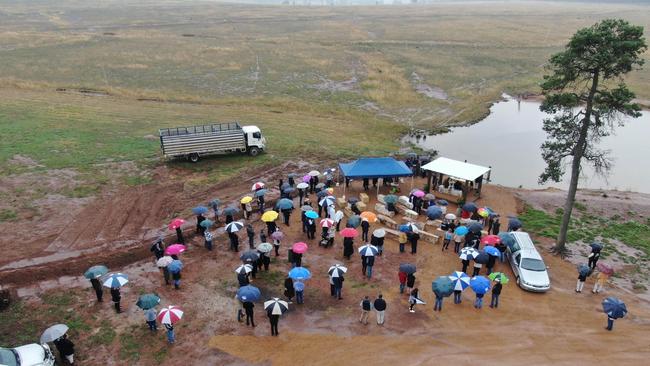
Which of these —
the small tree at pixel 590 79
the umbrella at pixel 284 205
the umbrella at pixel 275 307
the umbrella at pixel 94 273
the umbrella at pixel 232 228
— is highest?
the small tree at pixel 590 79

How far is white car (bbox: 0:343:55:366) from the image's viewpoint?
13570 millimetres

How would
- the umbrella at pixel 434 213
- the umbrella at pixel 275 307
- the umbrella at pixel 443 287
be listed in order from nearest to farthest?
the umbrella at pixel 275 307
the umbrella at pixel 443 287
the umbrella at pixel 434 213

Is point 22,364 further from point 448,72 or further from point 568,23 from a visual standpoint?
point 568,23

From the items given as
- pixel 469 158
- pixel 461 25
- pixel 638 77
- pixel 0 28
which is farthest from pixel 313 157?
pixel 461 25

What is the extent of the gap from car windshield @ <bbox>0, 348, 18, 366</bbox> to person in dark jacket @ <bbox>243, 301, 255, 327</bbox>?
6.82 m

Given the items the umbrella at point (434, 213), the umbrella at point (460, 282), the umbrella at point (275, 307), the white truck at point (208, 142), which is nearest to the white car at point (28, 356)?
the umbrella at point (275, 307)

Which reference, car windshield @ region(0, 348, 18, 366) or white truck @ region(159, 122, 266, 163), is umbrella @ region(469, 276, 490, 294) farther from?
white truck @ region(159, 122, 266, 163)

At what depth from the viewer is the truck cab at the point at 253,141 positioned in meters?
34.4

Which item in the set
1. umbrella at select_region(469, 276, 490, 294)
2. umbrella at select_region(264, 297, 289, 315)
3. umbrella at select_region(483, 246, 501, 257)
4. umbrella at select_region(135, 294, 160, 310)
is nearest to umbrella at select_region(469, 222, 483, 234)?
umbrella at select_region(483, 246, 501, 257)

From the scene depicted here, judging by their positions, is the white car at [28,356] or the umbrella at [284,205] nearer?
the white car at [28,356]

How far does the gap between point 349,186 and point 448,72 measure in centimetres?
4601

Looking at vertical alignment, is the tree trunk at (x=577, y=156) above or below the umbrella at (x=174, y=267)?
above

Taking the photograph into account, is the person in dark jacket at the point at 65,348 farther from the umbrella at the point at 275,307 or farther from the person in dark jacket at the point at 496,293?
the person in dark jacket at the point at 496,293

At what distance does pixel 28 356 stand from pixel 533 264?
18.8 metres
